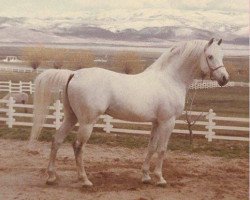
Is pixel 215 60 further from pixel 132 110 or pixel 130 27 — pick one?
pixel 130 27

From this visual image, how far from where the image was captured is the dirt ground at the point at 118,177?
17.6ft

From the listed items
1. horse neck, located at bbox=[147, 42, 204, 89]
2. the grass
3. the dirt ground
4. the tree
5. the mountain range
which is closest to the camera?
the dirt ground

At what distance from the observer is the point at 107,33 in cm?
1376

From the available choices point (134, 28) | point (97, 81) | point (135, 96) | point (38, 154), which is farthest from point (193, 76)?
point (134, 28)

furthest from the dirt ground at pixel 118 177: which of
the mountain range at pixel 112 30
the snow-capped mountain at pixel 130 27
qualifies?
the mountain range at pixel 112 30

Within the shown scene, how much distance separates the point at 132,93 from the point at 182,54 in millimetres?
1026

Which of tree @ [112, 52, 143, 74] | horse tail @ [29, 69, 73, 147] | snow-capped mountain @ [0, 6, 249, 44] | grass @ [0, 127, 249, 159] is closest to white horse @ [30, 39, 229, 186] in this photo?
horse tail @ [29, 69, 73, 147]

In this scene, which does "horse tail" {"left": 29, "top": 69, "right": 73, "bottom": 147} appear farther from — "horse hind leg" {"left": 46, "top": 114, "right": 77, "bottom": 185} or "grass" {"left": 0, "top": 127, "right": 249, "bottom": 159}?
"grass" {"left": 0, "top": 127, "right": 249, "bottom": 159}

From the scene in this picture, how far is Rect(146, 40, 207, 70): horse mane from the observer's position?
5.83 m

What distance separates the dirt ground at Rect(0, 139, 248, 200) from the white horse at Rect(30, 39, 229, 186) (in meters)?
0.28

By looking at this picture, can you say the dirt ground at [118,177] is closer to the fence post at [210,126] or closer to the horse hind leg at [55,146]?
the horse hind leg at [55,146]

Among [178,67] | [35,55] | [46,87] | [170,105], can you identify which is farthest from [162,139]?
[35,55]

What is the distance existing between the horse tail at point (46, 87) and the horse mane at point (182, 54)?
4.60 feet

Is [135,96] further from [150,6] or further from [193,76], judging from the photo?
[150,6]
